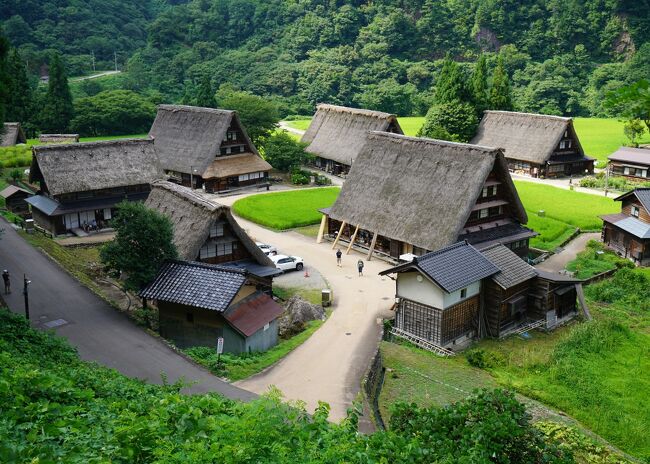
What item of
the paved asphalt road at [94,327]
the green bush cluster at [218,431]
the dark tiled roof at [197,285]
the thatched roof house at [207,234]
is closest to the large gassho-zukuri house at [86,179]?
the paved asphalt road at [94,327]

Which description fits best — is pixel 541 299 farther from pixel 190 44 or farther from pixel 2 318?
pixel 190 44

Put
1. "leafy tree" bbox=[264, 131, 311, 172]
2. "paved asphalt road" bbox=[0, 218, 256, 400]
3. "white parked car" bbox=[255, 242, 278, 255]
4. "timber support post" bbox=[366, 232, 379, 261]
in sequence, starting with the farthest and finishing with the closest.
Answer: "leafy tree" bbox=[264, 131, 311, 172] < "timber support post" bbox=[366, 232, 379, 261] < "white parked car" bbox=[255, 242, 278, 255] < "paved asphalt road" bbox=[0, 218, 256, 400]

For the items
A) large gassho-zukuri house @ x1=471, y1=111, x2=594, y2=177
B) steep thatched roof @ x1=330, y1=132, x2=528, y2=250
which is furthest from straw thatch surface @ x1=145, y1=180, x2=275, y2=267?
large gassho-zukuri house @ x1=471, y1=111, x2=594, y2=177

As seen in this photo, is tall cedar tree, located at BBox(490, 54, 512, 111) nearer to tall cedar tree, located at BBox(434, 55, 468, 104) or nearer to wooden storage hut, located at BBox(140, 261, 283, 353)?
tall cedar tree, located at BBox(434, 55, 468, 104)

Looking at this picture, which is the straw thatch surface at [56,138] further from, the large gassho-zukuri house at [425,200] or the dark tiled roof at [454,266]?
the dark tiled roof at [454,266]

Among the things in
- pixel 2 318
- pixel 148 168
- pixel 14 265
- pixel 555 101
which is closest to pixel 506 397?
pixel 2 318

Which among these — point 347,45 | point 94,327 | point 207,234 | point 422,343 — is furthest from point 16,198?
point 347,45
